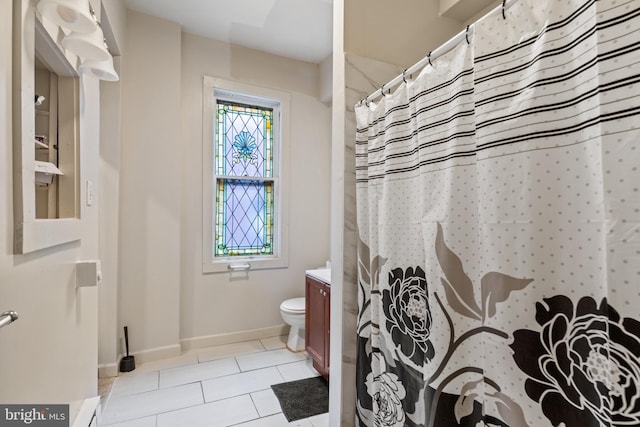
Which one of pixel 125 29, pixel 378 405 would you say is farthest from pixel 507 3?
pixel 125 29

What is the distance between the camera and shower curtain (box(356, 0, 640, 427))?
56cm

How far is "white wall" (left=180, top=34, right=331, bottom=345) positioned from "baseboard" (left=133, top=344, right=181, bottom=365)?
0.14 meters

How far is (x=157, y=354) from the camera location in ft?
8.09

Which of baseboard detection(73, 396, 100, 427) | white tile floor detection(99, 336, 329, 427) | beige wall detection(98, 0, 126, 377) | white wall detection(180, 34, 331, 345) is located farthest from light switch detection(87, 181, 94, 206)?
white tile floor detection(99, 336, 329, 427)

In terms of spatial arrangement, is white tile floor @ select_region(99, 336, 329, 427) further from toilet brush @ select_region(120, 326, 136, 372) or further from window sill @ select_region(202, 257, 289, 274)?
window sill @ select_region(202, 257, 289, 274)

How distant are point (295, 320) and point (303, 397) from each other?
0.69m

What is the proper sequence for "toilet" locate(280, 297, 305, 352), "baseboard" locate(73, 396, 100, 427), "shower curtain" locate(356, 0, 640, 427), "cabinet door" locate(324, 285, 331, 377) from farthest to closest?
"toilet" locate(280, 297, 305, 352) < "cabinet door" locate(324, 285, 331, 377) < "baseboard" locate(73, 396, 100, 427) < "shower curtain" locate(356, 0, 640, 427)

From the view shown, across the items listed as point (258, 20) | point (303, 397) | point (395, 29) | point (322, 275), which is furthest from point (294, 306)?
point (258, 20)

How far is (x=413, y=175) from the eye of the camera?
3.80 ft

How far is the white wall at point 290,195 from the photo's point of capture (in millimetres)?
2689

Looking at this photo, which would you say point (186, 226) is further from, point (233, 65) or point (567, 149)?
point (567, 149)

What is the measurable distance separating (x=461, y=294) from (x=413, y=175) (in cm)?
47

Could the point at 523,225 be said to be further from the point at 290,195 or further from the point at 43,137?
the point at 290,195

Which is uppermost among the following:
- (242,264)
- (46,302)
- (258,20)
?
(258,20)
